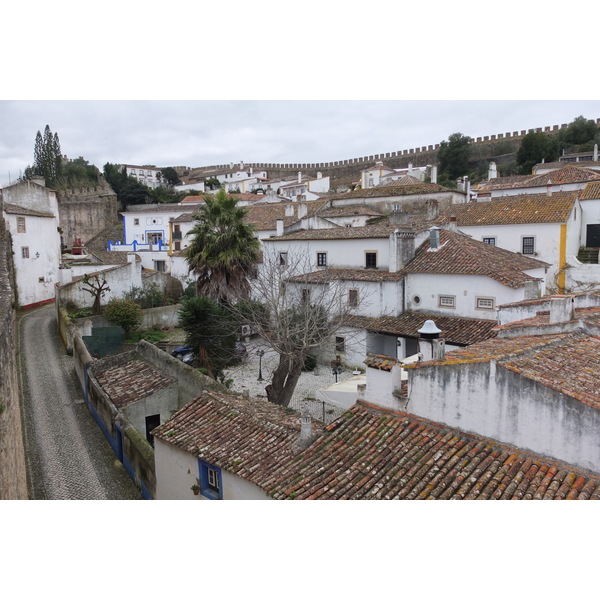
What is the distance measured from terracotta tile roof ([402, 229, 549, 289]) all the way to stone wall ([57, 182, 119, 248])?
3624 centimetres

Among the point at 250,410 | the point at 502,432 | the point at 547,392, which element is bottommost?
the point at 250,410

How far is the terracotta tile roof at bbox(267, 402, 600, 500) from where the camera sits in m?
6.62

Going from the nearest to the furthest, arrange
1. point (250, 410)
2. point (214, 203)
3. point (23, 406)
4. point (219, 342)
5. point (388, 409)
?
point (388, 409)
point (250, 410)
point (23, 406)
point (219, 342)
point (214, 203)

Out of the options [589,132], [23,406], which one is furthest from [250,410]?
[589,132]

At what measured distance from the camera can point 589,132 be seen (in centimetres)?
5359

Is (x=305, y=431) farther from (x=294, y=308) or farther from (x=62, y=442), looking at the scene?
(x=294, y=308)

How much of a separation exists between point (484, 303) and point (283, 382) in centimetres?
852

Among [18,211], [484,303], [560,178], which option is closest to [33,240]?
[18,211]

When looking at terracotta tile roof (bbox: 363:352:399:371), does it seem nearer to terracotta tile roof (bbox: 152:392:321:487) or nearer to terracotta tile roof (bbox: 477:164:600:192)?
terracotta tile roof (bbox: 152:392:321:487)

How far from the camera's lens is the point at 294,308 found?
759 inches

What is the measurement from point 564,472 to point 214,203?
→ 1787 cm

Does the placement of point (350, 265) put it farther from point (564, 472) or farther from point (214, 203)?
point (564, 472)

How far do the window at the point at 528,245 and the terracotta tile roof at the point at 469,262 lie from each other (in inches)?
202

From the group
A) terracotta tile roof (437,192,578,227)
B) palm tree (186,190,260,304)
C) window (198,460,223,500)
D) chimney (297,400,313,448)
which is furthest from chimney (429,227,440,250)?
window (198,460,223,500)
